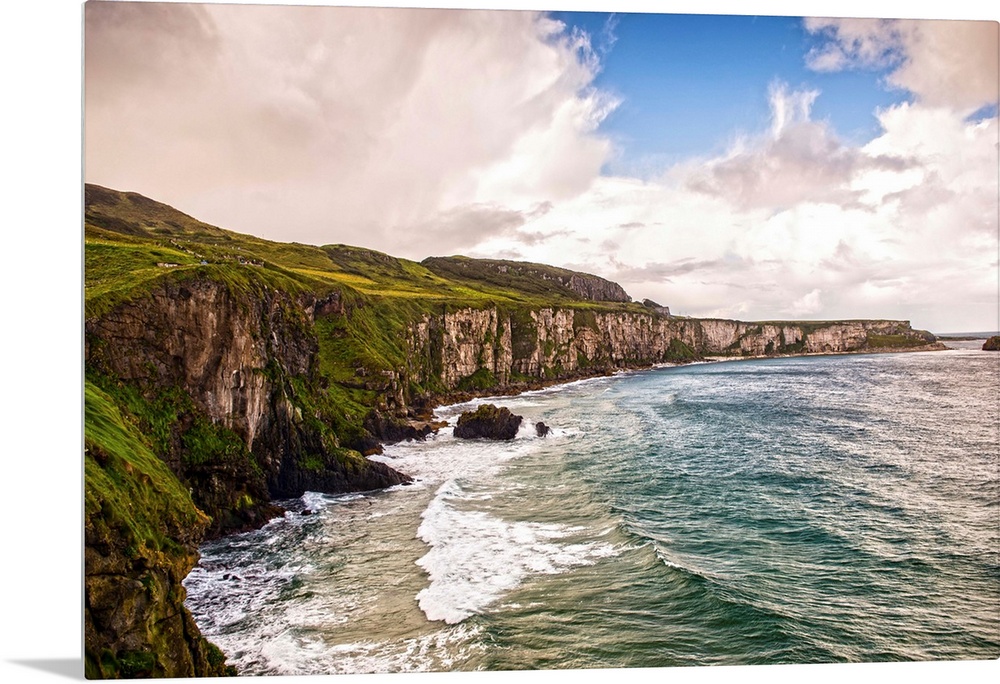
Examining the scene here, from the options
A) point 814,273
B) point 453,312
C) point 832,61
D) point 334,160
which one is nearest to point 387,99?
point 334,160

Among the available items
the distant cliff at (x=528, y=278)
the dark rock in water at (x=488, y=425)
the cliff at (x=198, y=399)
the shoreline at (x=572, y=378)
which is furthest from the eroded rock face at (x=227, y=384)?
the distant cliff at (x=528, y=278)

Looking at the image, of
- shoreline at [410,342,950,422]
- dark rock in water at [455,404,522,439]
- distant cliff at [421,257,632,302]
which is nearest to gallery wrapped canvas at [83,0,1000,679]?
dark rock in water at [455,404,522,439]

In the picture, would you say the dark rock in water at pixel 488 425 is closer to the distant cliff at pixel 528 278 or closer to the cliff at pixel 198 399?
the cliff at pixel 198 399

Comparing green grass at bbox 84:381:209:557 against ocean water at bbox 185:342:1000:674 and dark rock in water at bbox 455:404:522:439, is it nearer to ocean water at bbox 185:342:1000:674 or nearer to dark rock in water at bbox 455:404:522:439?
ocean water at bbox 185:342:1000:674

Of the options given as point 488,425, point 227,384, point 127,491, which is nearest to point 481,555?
point 127,491

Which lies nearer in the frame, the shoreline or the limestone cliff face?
the shoreline

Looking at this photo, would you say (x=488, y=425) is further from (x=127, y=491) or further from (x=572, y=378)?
(x=572, y=378)
